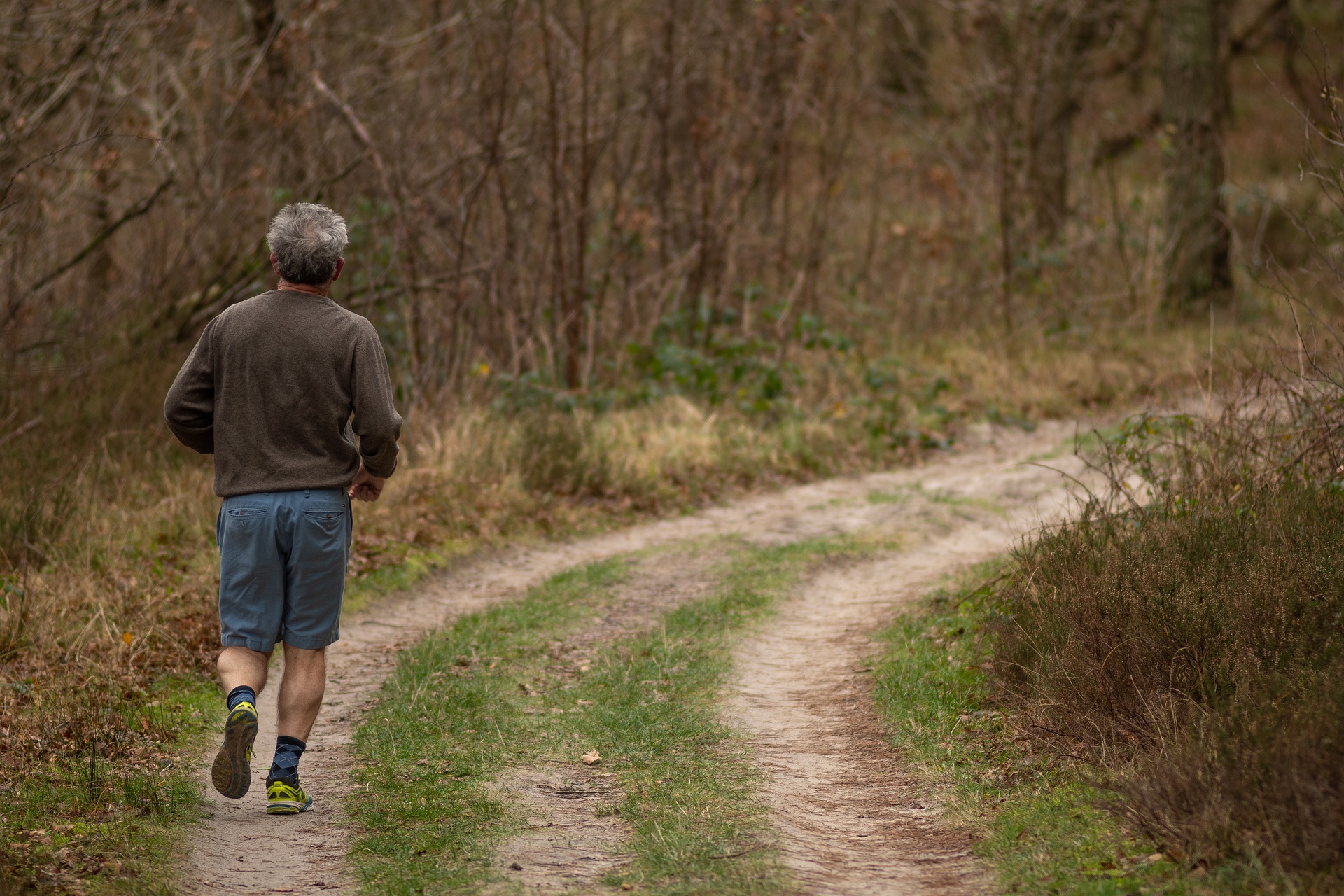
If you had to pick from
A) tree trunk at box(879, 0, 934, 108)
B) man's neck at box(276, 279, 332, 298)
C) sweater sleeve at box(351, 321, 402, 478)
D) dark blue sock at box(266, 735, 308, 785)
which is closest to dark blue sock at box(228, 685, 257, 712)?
dark blue sock at box(266, 735, 308, 785)

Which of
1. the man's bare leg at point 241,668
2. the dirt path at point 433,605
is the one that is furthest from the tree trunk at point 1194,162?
the man's bare leg at point 241,668

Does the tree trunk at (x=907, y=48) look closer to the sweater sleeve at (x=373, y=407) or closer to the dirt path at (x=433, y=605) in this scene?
the dirt path at (x=433, y=605)

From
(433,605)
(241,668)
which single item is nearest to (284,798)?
(241,668)

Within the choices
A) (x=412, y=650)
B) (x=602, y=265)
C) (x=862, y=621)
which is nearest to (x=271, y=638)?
(x=412, y=650)

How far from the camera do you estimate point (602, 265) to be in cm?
1584

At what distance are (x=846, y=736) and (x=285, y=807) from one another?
2502 millimetres

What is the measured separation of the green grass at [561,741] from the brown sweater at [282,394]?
1.31m

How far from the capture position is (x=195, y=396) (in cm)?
464

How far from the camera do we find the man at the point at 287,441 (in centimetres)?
455

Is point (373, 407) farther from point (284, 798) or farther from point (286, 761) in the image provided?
point (284, 798)

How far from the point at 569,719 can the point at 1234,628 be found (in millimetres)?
2932

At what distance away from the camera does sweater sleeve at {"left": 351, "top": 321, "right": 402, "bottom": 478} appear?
4.64 m

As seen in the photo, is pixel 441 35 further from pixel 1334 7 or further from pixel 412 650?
pixel 1334 7

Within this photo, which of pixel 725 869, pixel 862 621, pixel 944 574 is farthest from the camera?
pixel 944 574
